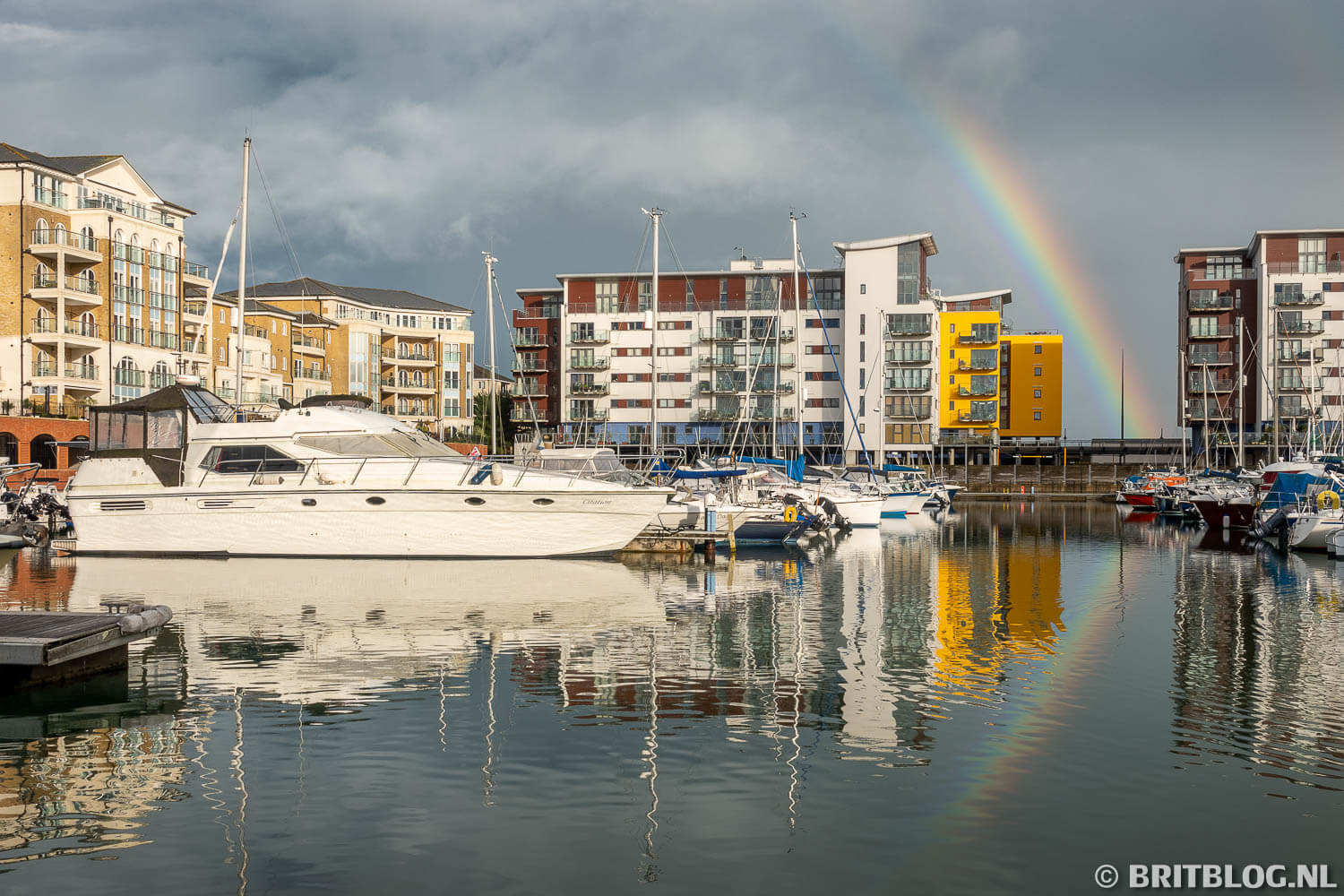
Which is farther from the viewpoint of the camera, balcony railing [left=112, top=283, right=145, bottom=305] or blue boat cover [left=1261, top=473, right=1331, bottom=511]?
balcony railing [left=112, top=283, right=145, bottom=305]

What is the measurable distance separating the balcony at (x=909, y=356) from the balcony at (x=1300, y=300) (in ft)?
99.4

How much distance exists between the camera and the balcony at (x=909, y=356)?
107688mm

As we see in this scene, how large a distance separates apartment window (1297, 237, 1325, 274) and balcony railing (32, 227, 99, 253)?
96.3 metres

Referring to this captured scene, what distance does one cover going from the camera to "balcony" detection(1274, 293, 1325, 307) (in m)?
103

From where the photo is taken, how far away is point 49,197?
71.8 meters

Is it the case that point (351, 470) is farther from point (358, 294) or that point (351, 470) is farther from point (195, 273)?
point (358, 294)

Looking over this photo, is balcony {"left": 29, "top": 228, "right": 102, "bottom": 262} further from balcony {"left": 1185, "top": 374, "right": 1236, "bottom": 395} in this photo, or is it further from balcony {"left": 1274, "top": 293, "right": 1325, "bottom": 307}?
balcony {"left": 1274, "top": 293, "right": 1325, "bottom": 307}

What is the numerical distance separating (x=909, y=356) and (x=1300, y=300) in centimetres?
3372

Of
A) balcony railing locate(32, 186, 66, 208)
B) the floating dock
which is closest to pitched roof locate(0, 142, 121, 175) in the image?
A: balcony railing locate(32, 186, 66, 208)

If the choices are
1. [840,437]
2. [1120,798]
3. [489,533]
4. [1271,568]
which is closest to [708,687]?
[1120,798]

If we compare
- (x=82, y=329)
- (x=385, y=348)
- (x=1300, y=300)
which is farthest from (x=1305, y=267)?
(x=82, y=329)

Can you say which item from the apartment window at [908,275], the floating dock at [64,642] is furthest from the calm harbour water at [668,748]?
the apartment window at [908,275]

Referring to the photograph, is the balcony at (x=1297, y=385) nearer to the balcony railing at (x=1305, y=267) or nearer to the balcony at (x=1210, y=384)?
the balcony at (x=1210, y=384)

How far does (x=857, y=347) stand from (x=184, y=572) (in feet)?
269
